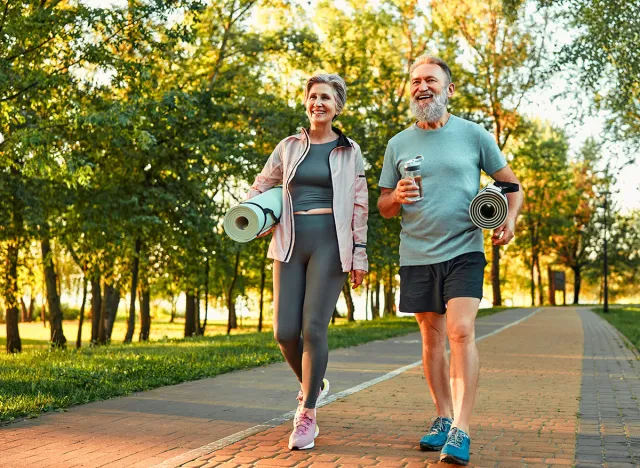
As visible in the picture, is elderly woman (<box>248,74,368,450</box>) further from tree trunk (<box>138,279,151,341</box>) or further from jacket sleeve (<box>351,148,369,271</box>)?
tree trunk (<box>138,279,151,341</box>)

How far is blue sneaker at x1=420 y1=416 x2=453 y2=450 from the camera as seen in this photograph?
513cm

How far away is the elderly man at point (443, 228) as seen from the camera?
4.81 metres

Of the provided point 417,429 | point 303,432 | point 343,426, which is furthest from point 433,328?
point 343,426

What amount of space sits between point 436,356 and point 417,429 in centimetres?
99

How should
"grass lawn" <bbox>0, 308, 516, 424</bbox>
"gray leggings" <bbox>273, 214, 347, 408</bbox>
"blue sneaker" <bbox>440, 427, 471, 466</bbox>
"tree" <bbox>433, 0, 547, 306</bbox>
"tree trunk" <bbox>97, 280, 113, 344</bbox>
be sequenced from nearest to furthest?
"blue sneaker" <bbox>440, 427, 471, 466</bbox>
"gray leggings" <bbox>273, 214, 347, 408</bbox>
"grass lawn" <bbox>0, 308, 516, 424</bbox>
"tree trunk" <bbox>97, 280, 113, 344</bbox>
"tree" <bbox>433, 0, 547, 306</bbox>

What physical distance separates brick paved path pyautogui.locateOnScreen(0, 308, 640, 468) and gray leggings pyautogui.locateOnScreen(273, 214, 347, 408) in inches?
21.4

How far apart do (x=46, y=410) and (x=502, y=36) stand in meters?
35.1

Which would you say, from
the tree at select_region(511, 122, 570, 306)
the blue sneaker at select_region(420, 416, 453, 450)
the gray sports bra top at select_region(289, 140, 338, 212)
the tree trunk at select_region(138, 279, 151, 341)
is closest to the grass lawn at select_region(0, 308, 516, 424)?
the gray sports bra top at select_region(289, 140, 338, 212)

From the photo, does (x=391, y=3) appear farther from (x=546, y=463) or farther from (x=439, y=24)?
(x=546, y=463)

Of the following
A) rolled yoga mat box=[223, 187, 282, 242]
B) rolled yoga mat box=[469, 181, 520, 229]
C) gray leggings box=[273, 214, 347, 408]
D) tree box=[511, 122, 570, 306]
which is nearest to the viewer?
rolled yoga mat box=[469, 181, 520, 229]

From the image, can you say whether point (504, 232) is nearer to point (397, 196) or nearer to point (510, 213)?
point (510, 213)

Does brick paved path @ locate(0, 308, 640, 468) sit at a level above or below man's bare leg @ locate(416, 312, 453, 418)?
below

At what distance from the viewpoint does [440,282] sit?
4.96 meters

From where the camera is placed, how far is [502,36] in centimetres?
3838
